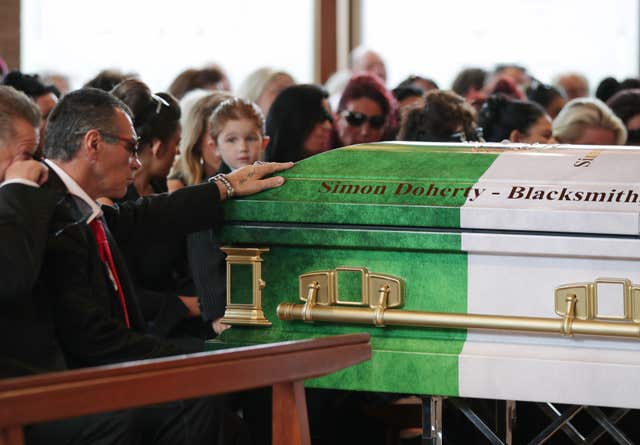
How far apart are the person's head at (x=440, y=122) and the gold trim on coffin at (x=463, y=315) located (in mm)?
2065

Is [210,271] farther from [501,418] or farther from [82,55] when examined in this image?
[82,55]

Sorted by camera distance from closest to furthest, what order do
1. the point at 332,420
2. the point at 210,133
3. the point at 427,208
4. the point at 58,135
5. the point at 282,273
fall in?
the point at 427,208 < the point at 282,273 < the point at 58,135 < the point at 332,420 < the point at 210,133

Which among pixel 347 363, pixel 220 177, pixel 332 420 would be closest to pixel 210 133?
pixel 332 420

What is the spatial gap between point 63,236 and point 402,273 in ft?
2.96

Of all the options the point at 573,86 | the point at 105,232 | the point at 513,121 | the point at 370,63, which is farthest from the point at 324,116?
the point at 573,86

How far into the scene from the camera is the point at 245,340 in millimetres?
3334

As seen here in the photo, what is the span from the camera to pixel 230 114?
16.8ft

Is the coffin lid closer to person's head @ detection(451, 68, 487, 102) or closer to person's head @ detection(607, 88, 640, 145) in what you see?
person's head @ detection(607, 88, 640, 145)

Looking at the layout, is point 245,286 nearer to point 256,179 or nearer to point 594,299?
point 256,179

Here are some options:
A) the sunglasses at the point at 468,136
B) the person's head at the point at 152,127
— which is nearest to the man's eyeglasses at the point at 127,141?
the person's head at the point at 152,127

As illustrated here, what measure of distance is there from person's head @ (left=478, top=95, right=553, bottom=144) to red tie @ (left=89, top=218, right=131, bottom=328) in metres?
2.41

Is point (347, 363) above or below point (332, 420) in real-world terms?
above

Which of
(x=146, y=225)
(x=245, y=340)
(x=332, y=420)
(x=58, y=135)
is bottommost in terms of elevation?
(x=332, y=420)

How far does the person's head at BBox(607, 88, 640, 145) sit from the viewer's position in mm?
6379
